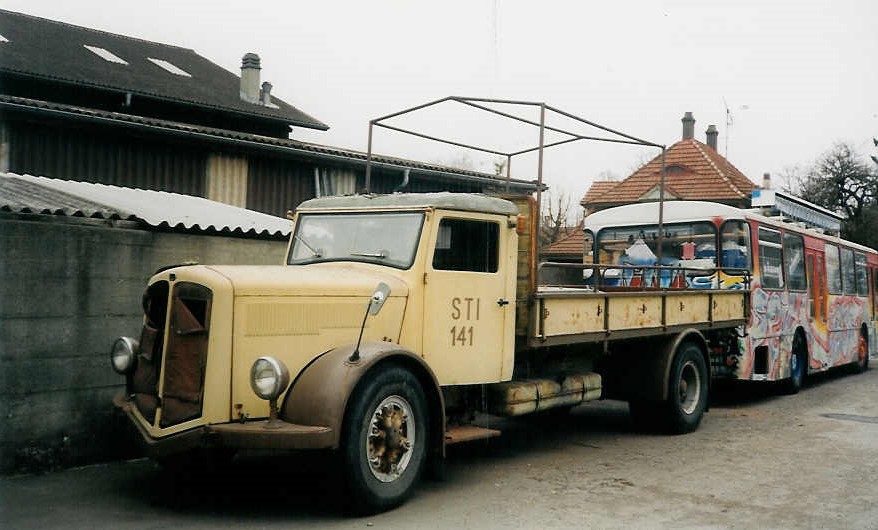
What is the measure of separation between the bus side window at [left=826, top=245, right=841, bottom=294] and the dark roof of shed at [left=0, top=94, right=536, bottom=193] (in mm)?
5602

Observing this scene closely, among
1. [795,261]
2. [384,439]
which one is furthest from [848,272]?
[384,439]

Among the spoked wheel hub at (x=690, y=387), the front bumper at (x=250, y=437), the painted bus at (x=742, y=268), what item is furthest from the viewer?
the painted bus at (x=742, y=268)

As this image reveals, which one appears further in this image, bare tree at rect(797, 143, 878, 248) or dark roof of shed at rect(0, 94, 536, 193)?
bare tree at rect(797, 143, 878, 248)

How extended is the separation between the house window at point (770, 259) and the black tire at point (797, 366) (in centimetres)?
136

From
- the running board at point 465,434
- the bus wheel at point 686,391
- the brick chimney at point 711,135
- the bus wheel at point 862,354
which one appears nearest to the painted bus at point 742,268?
the bus wheel at point 686,391

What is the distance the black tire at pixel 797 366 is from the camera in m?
13.3

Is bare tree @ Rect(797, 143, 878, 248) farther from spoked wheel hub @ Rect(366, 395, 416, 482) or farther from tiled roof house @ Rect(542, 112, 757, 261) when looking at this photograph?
spoked wheel hub @ Rect(366, 395, 416, 482)

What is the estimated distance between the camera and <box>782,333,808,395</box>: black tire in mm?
13344

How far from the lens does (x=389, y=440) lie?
588cm

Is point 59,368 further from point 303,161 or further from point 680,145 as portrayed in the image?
point 680,145

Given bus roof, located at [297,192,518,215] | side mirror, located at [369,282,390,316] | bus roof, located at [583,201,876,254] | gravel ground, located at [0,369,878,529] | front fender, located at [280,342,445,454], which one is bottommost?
gravel ground, located at [0,369,878,529]

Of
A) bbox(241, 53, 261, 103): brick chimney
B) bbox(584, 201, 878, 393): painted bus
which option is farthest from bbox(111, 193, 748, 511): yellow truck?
bbox(241, 53, 261, 103): brick chimney

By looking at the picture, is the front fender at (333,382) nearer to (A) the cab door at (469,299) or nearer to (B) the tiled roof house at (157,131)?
(A) the cab door at (469,299)

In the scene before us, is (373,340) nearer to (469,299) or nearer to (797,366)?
(469,299)
